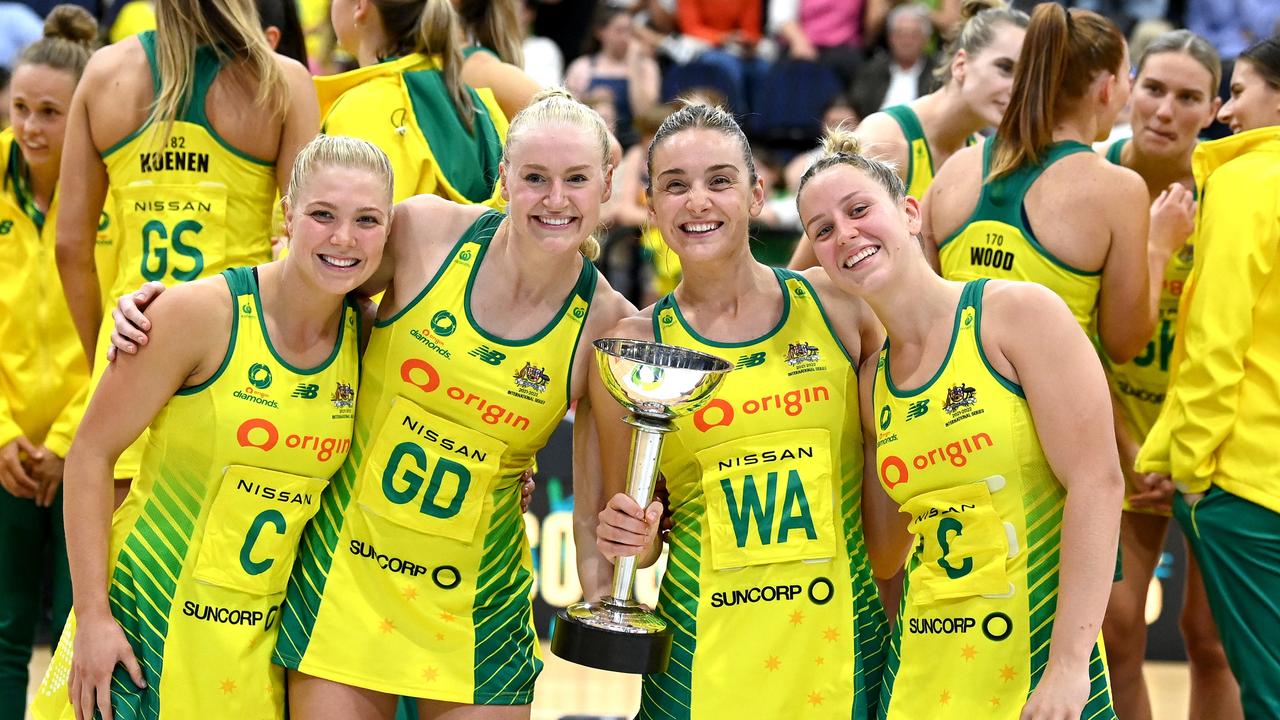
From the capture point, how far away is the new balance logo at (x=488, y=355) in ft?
9.93

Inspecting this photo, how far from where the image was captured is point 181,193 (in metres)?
3.72

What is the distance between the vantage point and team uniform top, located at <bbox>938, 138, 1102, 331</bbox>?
12.4 ft

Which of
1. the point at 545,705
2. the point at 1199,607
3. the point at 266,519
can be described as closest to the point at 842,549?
the point at 266,519

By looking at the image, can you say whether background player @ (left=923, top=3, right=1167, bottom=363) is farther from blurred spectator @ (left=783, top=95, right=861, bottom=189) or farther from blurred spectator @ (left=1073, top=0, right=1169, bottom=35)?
blurred spectator @ (left=1073, top=0, right=1169, bottom=35)

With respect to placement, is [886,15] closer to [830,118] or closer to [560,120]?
[830,118]

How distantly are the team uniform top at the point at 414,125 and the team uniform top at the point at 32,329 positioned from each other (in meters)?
1.04

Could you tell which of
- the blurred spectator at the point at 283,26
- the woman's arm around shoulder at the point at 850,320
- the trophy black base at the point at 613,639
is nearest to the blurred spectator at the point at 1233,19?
the blurred spectator at the point at 283,26

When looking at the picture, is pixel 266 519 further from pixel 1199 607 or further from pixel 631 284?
pixel 631 284

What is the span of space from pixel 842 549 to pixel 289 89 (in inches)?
73.3

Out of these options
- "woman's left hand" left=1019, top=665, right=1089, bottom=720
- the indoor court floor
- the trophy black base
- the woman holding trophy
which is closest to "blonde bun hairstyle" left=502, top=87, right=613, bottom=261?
the woman holding trophy

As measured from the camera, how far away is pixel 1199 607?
4.27 metres

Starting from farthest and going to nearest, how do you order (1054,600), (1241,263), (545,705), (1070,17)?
(545,705) → (1070,17) → (1241,263) → (1054,600)

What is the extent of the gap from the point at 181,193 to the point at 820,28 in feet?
23.9

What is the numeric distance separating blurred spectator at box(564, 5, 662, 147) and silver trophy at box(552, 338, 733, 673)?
656 centimetres
